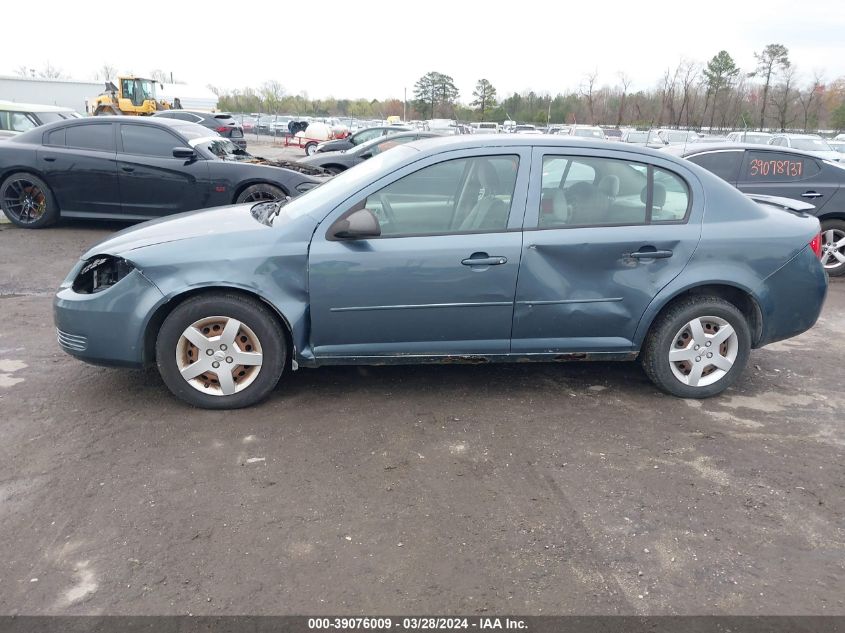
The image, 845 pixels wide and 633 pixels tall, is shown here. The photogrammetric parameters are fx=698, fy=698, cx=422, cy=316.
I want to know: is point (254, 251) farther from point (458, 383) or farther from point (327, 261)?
point (458, 383)

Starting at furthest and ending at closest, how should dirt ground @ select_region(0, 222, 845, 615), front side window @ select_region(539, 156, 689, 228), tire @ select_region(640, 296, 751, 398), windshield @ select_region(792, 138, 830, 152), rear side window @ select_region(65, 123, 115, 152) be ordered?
1. windshield @ select_region(792, 138, 830, 152)
2. rear side window @ select_region(65, 123, 115, 152)
3. tire @ select_region(640, 296, 751, 398)
4. front side window @ select_region(539, 156, 689, 228)
5. dirt ground @ select_region(0, 222, 845, 615)

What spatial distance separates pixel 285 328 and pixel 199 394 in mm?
634

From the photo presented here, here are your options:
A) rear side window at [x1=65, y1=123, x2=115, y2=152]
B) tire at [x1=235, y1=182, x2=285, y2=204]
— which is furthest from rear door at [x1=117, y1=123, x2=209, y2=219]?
tire at [x1=235, y1=182, x2=285, y2=204]

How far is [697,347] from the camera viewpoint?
175 inches

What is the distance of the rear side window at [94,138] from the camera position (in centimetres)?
920

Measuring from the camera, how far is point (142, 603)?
8.44 feet

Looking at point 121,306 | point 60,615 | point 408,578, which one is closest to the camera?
point 60,615

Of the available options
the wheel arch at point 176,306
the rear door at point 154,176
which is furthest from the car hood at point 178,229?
the rear door at point 154,176

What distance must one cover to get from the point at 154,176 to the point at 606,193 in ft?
22.3

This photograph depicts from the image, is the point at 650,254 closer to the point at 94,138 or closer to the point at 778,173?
the point at 778,173

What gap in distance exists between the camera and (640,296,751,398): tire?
14.4ft

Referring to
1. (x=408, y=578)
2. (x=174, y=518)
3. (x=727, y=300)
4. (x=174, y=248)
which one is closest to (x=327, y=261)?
(x=174, y=248)

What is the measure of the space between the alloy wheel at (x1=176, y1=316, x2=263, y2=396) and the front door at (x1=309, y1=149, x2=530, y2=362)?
0.40 metres

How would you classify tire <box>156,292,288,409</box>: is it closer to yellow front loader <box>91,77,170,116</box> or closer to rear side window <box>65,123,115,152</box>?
rear side window <box>65,123,115,152</box>
